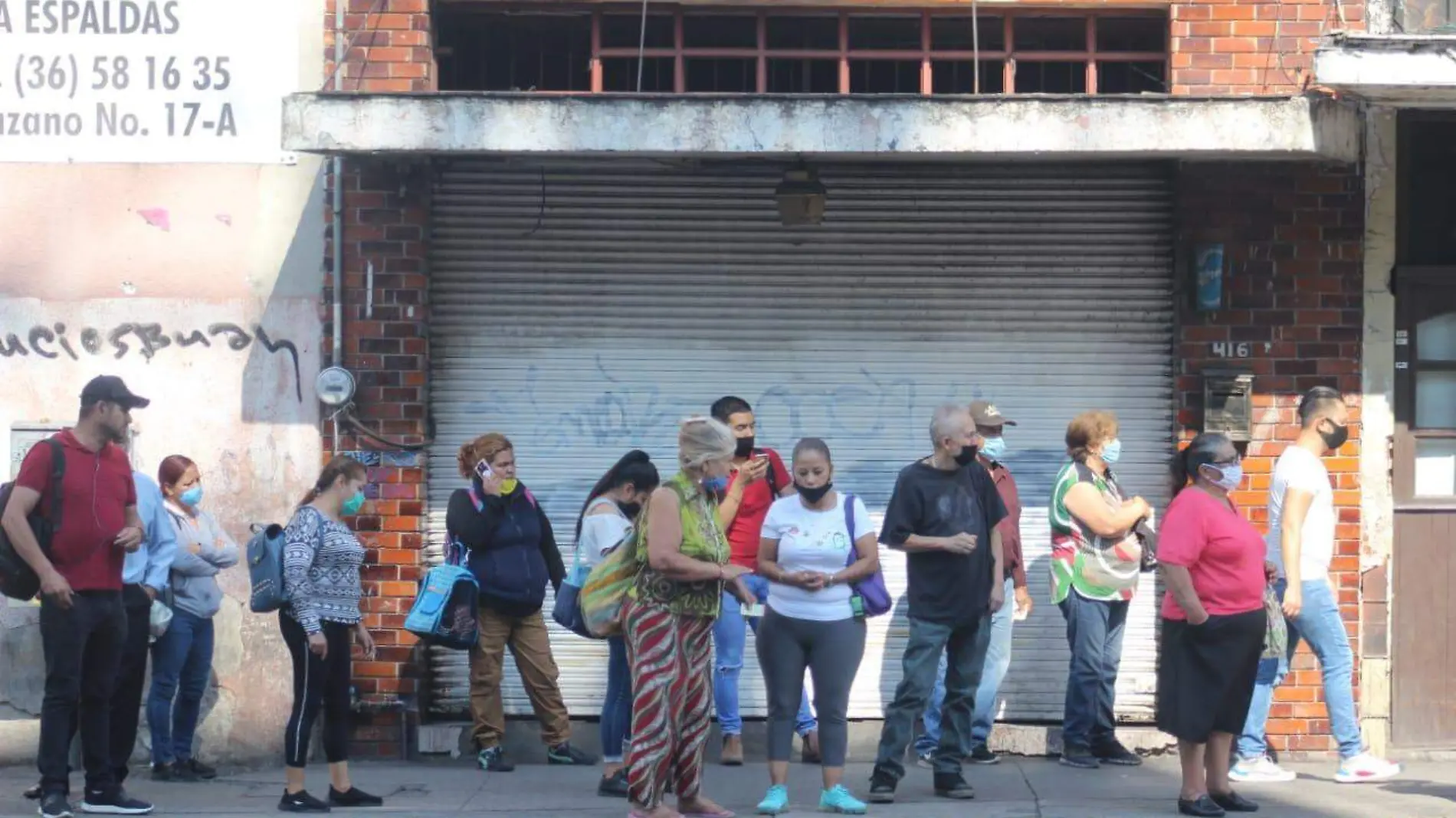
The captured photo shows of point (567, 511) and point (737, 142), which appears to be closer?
point (737, 142)

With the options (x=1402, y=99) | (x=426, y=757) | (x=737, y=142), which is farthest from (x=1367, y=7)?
(x=426, y=757)

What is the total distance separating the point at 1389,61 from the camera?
838 cm

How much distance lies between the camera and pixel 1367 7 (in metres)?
9.17

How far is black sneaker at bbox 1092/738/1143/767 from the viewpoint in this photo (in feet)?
30.3

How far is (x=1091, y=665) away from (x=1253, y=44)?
11.0ft

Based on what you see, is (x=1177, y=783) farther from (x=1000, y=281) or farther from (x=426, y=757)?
(x=426, y=757)

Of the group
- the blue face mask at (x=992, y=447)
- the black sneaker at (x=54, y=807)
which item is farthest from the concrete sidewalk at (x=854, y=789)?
the blue face mask at (x=992, y=447)

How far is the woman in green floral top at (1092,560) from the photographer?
8.90 m

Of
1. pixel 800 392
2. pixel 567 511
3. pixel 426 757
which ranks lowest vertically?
pixel 426 757

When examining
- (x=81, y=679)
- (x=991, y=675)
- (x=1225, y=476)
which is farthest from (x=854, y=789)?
(x=81, y=679)

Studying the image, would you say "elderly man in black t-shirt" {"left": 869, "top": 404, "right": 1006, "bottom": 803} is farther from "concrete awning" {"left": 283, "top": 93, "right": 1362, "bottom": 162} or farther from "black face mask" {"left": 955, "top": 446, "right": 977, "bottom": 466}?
"concrete awning" {"left": 283, "top": 93, "right": 1362, "bottom": 162}

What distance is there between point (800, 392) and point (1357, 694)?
336 cm

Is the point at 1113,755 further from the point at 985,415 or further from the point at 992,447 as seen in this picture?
the point at 985,415

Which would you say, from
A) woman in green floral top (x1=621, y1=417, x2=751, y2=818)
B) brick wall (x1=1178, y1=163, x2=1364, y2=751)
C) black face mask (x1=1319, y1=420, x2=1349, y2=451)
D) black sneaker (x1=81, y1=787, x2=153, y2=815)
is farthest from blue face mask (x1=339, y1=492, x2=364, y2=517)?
black face mask (x1=1319, y1=420, x2=1349, y2=451)
